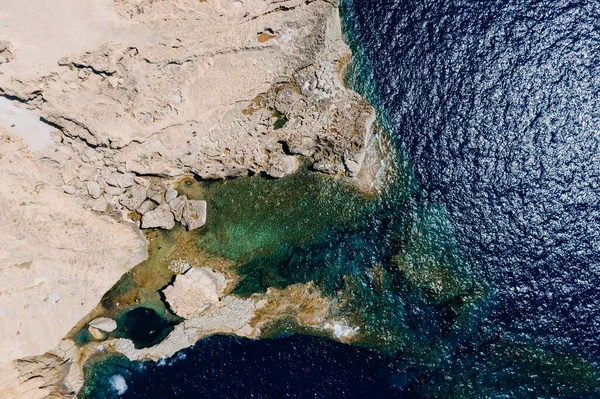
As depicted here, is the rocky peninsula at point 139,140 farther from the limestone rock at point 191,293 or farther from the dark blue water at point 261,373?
the dark blue water at point 261,373

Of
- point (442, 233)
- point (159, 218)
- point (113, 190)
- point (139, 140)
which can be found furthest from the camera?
point (159, 218)

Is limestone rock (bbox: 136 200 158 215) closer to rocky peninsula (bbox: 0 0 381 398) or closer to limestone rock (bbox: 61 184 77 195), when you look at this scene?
rocky peninsula (bbox: 0 0 381 398)

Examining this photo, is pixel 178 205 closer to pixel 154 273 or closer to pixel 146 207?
Result: pixel 146 207

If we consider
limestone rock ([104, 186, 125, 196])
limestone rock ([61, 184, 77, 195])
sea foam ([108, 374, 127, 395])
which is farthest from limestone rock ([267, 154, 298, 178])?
sea foam ([108, 374, 127, 395])

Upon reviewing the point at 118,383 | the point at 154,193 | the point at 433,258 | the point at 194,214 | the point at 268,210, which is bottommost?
the point at 118,383

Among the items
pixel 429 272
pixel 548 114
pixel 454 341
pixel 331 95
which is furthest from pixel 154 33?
pixel 454 341

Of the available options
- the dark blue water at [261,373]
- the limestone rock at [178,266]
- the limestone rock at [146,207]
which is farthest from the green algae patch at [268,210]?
the dark blue water at [261,373]

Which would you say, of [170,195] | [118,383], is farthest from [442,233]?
[118,383]
